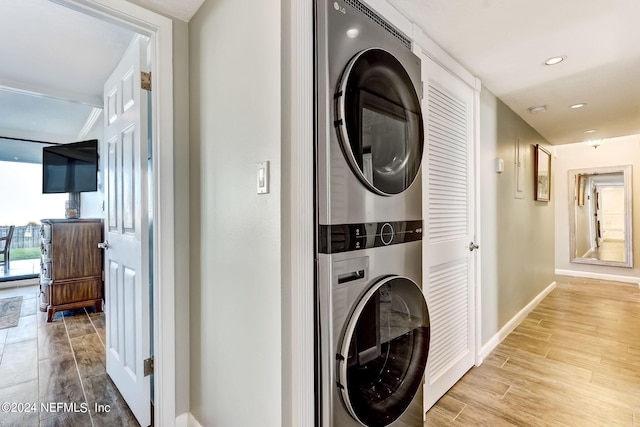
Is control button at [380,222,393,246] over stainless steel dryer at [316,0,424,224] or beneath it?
beneath

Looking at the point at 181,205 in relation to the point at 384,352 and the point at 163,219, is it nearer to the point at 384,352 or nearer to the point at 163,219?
the point at 163,219

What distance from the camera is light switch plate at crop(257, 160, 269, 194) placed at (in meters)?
1.06

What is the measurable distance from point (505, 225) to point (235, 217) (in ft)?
Result: 8.16

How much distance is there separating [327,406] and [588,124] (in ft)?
14.0

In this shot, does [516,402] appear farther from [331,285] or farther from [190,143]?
[190,143]

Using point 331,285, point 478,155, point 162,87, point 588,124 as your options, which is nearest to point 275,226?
point 331,285

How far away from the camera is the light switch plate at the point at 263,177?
3.47ft

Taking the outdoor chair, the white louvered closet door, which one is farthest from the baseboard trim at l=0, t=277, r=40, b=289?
the white louvered closet door

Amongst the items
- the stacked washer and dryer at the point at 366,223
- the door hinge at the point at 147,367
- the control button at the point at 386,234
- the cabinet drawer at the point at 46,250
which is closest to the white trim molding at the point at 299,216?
the stacked washer and dryer at the point at 366,223

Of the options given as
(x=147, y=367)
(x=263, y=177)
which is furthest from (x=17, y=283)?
(x=263, y=177)

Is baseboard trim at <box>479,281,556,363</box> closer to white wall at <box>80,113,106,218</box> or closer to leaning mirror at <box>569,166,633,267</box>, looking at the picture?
leaning mirror at <box>569,166,633,267</box>

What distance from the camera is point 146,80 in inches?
63.3

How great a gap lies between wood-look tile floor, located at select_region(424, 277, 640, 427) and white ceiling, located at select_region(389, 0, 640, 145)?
2121mm

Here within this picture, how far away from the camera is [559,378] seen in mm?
2062
